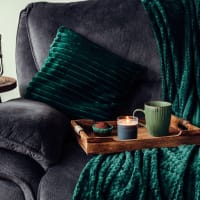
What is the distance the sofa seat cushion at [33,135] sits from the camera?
110 centimetres

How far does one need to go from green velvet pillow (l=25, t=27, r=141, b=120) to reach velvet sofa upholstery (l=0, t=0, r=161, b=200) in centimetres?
6

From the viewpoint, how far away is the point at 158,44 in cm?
145

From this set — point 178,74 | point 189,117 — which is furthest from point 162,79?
point 189,117

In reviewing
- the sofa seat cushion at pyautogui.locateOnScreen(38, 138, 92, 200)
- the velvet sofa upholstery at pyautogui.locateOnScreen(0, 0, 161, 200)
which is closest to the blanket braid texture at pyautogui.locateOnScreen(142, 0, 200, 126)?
the velvet sofa upholstery at pyautogui.locateOnScreen(0, 0, 161, 200)

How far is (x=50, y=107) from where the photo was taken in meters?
1.31

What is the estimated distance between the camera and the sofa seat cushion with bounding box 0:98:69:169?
1098 millimetres

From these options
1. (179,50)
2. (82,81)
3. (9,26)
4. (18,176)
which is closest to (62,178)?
(18,176)

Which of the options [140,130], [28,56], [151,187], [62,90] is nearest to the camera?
[151,187]

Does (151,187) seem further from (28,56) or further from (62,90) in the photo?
(28,56)

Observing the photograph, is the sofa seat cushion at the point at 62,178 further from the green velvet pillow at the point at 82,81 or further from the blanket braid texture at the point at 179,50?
the blanket braid texture at the point at 179,50

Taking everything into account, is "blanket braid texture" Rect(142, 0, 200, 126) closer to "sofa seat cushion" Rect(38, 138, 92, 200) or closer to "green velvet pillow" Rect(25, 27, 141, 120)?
"green velvet pillow" Rect(25, 27, 141, 120)

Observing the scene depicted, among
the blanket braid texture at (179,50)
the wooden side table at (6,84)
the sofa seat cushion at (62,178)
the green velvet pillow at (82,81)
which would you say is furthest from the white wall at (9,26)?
the sofa seat cushion at (62,178)

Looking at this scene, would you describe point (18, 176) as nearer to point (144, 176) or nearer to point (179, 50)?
point (144, 176)

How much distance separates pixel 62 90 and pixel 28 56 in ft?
1.02
